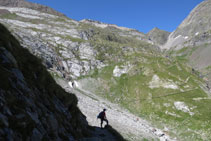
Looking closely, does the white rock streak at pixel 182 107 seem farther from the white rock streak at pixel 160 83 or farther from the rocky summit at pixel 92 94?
the white rock streak at pixel 160 83

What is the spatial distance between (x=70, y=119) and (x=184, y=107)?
196ft

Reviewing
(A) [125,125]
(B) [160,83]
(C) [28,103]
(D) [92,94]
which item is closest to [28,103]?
(C) [28,103]

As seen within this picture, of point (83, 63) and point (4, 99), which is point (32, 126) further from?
point (83, 63)

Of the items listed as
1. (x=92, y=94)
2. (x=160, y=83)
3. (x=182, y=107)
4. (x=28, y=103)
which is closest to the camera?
(x=28, y=103)

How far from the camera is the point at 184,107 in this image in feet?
210

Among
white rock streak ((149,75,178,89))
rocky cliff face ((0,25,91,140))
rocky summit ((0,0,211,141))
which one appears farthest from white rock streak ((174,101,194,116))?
rocky cliff face ((0,25,91,140))

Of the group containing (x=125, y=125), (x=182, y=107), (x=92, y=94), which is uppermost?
(x=92, y=94)

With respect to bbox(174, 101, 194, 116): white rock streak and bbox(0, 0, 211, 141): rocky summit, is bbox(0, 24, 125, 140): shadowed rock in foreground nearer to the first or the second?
bbox(0, 0, 211, 141): rocky summit

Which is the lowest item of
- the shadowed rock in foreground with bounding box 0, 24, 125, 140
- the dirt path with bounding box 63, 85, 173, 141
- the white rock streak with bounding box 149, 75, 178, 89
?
the dirt path with bounding box 63, 85, 173, 141

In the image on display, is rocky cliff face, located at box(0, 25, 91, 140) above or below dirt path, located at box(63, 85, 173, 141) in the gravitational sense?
above

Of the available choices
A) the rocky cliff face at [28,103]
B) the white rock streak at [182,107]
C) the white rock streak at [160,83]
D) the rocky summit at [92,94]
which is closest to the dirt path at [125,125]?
the rocky summit at [92,94]

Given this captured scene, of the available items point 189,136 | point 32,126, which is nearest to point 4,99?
point 32,126

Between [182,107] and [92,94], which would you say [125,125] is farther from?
[92,94]

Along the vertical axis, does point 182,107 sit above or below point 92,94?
below
